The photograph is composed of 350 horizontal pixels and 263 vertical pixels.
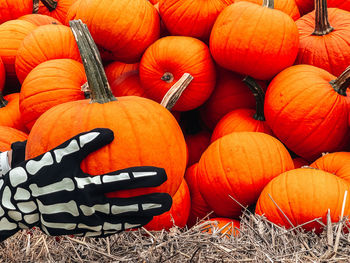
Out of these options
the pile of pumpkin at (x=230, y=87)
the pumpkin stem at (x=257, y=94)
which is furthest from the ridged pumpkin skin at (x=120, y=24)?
the pumpkin stem at (x=257, y=94)

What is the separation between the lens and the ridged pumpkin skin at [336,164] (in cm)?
211

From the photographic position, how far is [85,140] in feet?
4.12

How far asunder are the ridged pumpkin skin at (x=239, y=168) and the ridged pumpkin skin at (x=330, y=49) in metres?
0.75

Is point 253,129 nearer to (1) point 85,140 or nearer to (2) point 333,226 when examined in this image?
(2) point 333,226

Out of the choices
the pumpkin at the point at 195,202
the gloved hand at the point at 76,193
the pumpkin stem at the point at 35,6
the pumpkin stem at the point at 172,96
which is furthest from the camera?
the pumpkin stem at the point at 35,6

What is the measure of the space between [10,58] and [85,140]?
7.26ft

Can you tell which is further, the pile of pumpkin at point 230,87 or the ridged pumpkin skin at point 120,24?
the ridged pumpkin skin at point 120,24

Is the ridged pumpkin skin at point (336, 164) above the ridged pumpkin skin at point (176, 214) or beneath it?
above

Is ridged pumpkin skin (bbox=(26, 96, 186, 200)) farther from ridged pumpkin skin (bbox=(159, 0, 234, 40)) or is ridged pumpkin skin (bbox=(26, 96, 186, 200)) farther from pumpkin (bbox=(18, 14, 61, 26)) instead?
pumpkin (bbox=(18, 14, 61, 26))

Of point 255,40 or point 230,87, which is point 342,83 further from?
point 230,87

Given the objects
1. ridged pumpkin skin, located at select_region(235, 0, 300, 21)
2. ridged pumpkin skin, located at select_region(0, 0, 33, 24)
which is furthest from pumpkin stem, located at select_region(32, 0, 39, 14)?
ridged pumpkin skin, located at select_region(235, 0, 300, 21)

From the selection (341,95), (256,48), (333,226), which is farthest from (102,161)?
(341,95)

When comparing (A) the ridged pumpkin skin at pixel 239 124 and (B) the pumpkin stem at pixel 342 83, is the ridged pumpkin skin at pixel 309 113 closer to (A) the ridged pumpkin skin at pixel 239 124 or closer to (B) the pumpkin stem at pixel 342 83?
(B) the pumpkin stem at pixel 342 83

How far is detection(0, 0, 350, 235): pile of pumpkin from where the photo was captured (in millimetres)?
2139
